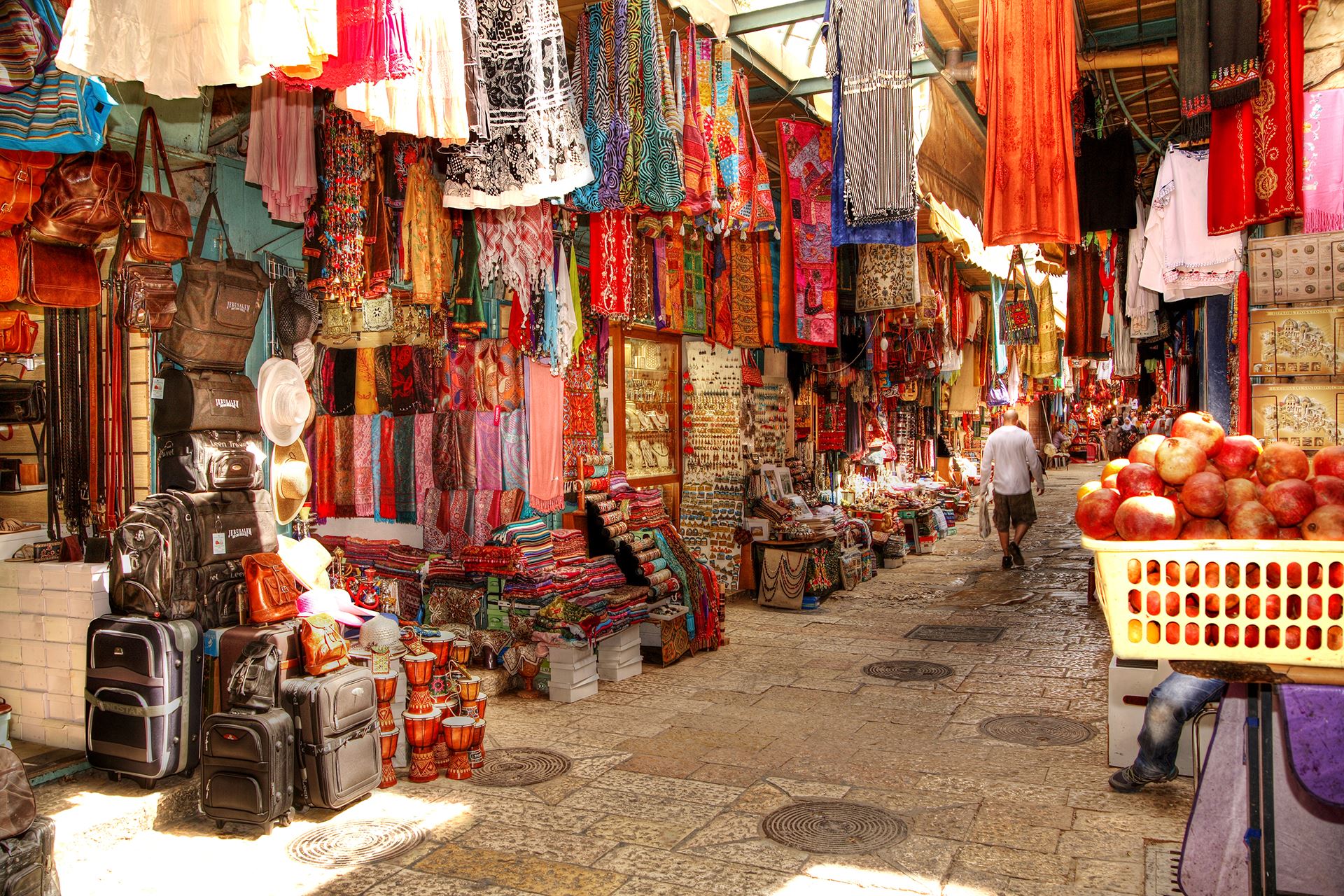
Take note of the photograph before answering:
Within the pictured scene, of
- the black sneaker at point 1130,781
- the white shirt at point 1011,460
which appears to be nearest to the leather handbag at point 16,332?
the black sneaker at point 1130,781

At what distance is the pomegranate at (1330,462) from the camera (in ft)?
7.34

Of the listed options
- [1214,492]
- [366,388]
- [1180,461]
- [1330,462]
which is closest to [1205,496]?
[1214,492]

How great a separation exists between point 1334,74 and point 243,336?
5495 mm

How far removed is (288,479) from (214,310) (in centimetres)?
119


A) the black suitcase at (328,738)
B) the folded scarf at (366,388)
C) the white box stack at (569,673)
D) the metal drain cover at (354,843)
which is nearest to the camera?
the metal drain cover at (354,843)

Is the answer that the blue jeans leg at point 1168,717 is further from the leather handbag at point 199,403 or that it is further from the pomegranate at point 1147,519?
the leather handbag at point 199,403

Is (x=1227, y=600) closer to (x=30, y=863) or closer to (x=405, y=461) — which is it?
(x=30, y=863)

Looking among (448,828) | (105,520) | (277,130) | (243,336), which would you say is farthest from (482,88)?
(448,828)

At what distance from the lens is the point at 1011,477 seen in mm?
11102

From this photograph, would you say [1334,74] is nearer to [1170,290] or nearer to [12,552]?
[1170,290]

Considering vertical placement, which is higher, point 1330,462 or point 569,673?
point 1330,462

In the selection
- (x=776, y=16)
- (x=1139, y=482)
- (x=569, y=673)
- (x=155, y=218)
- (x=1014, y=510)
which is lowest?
(x=569, y=673)

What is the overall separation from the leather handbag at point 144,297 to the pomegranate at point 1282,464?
4.54 m

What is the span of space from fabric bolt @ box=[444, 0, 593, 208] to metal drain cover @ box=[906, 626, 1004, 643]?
525cm
